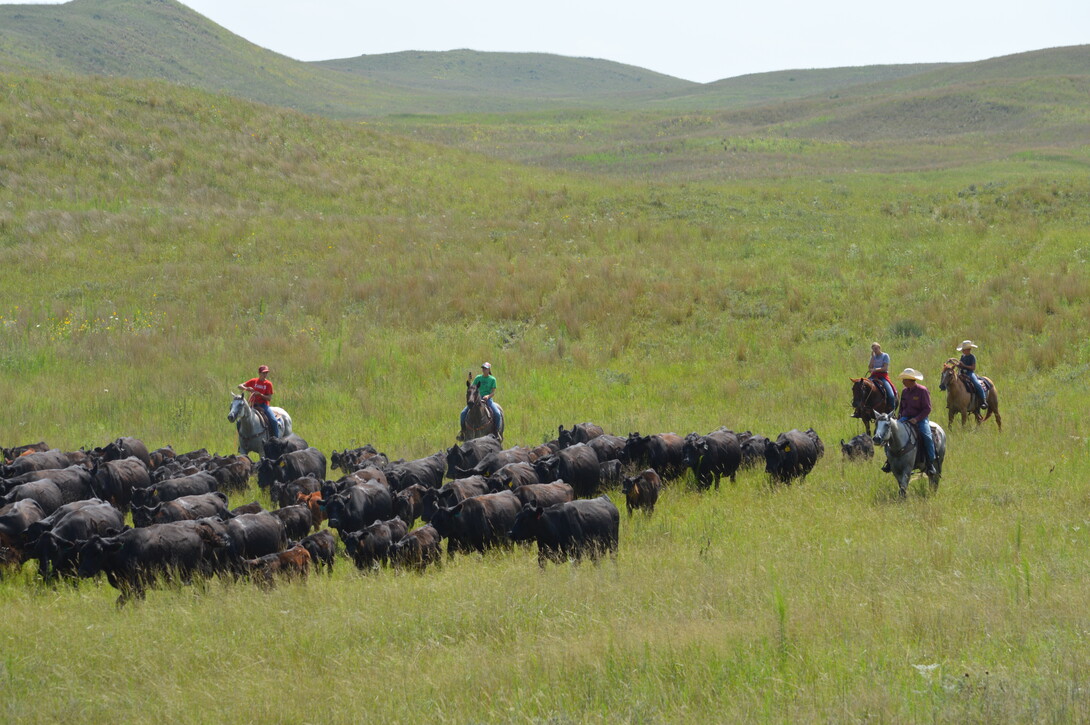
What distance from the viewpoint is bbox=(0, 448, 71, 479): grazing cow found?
47.0ft

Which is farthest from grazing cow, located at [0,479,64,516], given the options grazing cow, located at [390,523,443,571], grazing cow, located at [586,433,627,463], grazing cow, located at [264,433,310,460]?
grazing cow, located at [586,433,627,463]

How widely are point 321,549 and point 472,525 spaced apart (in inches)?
73.1

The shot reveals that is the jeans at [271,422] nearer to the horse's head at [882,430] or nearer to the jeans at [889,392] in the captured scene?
the horse's head at [882,430]

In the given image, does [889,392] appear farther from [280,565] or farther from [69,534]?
[69,534]

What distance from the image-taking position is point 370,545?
10836mm

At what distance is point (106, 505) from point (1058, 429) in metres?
16.1

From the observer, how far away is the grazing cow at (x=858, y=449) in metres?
15.9

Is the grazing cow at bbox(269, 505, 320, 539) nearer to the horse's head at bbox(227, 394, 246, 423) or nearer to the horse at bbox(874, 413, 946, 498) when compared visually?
the horse's head at bbox(227, 394, 246, 423)

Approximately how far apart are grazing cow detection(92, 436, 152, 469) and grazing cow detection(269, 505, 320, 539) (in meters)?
4.69

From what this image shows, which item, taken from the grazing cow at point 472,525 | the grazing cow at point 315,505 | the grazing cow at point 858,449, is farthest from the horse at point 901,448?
the grazing cow at point 315,505

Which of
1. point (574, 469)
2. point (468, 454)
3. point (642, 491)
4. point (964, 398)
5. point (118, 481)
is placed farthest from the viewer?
point (964, 398)

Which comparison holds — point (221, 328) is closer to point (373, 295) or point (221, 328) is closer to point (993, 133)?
point (373, 295)

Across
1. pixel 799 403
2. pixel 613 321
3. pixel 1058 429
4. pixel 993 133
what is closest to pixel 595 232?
pixel 613 321

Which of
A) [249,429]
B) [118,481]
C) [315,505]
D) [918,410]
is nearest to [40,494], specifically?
[118,481]
